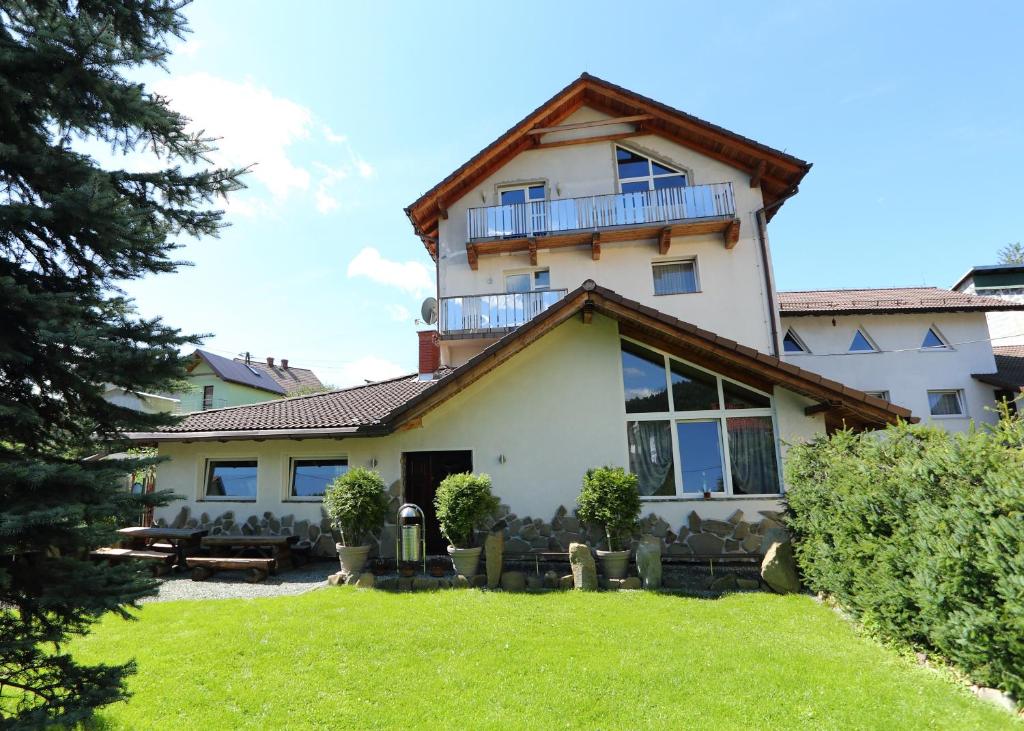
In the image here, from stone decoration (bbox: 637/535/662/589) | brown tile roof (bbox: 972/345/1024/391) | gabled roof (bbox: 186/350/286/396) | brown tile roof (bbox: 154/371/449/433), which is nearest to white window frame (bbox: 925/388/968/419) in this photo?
brown tile roof (bbox: 972/345/1024/391)

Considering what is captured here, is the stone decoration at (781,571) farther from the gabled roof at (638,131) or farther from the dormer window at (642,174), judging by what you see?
the dormer window at (642,174)

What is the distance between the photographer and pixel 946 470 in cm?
439

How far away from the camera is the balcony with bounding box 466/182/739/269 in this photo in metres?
14.3

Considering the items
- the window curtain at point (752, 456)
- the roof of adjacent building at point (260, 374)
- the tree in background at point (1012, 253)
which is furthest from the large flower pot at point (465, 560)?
the tree in background at point (1012, 253)

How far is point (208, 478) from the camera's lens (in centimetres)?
1160

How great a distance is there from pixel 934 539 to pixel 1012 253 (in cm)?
5744

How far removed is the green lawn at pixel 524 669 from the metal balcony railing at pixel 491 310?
8.48 meters

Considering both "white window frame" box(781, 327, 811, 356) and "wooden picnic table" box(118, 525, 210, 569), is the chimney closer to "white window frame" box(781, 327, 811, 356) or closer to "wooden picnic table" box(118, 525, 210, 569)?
"wooden picnic table" box(118, 525, 210, 569)

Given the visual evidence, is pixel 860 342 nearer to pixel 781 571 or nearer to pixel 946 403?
pixel 946 403

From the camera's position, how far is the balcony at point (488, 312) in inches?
555

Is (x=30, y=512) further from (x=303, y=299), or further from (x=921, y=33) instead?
(x=303, y=299)

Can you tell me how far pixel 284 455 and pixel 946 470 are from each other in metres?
11.2

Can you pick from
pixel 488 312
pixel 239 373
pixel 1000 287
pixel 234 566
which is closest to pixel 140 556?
pixel 234 566

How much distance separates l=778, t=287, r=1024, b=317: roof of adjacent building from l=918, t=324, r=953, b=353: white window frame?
818 millimetres
